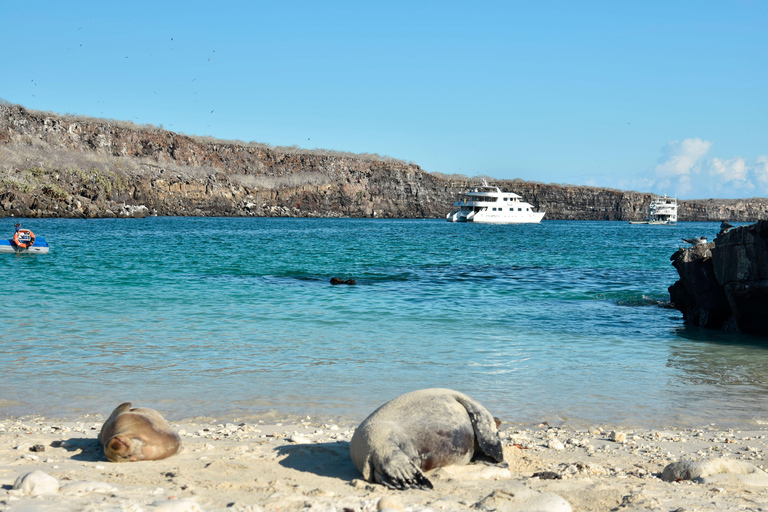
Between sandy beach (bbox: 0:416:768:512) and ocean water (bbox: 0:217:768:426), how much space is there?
2.84 ft

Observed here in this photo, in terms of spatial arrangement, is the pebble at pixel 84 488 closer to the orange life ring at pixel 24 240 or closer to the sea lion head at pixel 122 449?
the sea lion head at pixel 122 449

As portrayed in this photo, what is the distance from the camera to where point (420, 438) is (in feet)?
15.4

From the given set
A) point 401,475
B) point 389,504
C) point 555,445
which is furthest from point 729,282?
point 389,504

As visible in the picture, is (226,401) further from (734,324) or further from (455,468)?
(734,324)

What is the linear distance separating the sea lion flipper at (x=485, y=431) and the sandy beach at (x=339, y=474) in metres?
0.13

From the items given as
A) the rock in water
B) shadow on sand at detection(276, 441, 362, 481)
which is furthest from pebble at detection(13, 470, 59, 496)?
the rock in water

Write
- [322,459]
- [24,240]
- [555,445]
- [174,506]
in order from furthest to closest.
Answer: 1. [24,240]
2. [555,445]
3. [322,459]
4. [174,506]

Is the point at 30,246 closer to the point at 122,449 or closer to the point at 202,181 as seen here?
the point at 122,449

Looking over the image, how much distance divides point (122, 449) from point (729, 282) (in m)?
12.0

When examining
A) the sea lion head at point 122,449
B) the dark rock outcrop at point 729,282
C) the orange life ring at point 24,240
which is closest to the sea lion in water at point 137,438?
the sea lion head at point 122,449

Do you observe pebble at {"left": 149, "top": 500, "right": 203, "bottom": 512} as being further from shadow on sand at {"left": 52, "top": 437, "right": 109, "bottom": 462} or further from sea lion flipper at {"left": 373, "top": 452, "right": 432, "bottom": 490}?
shadow on sand at {"left": 52, "top": 437, "right": 109, "bottom": 462}

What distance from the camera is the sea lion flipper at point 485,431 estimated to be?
16.1 ft

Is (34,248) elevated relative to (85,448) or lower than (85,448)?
lower

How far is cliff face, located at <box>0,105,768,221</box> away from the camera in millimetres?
89500
